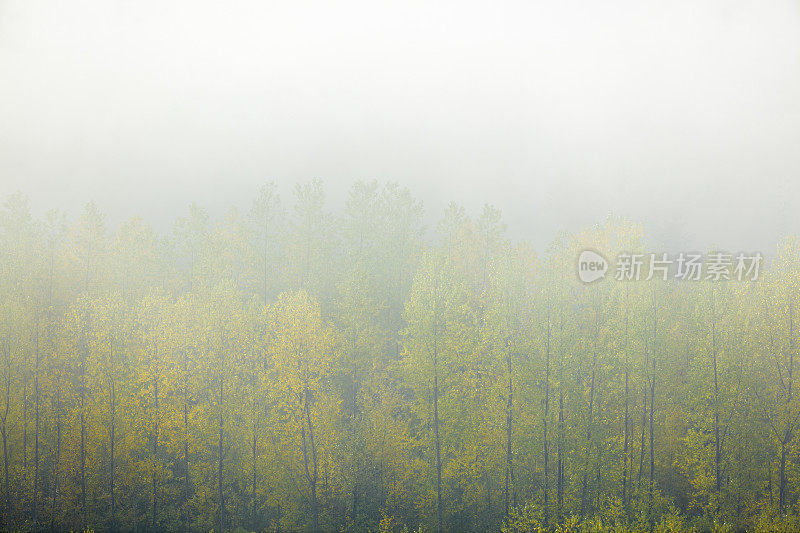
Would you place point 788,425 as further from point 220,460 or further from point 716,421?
point 220,460

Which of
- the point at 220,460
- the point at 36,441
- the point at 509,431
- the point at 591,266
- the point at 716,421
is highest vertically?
the point at 591,266

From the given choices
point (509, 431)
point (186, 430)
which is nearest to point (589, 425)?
point (509, 431)

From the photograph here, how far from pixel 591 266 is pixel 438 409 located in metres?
14.2

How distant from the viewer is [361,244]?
42.9m

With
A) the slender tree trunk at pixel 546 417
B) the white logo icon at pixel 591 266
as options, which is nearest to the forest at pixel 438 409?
the slender tree trunk at pixel 546 417

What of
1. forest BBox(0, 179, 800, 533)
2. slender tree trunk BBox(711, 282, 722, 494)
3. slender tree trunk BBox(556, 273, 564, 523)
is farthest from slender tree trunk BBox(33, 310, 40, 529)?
slender tree trunk BBox(711, 282, 722, 494)

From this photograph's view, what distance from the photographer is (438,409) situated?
23.6m

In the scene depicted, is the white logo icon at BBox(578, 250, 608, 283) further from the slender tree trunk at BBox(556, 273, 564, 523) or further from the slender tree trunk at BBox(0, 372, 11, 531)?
the slender tree trunk at BBox(0, 372, 11, 531)

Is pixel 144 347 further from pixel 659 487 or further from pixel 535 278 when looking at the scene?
pixel 659 487

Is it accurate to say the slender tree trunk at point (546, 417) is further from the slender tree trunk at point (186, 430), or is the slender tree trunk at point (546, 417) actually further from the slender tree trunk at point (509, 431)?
the slender tree trunk at point (186, 430)

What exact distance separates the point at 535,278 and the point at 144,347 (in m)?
27.3

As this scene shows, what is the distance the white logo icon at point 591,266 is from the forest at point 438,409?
2.05 ft

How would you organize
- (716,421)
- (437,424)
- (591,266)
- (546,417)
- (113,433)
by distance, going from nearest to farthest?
(437,424)
(716,421)
(546,417)
(113,433)
(591,266)

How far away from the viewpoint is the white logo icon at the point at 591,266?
26.1 m
